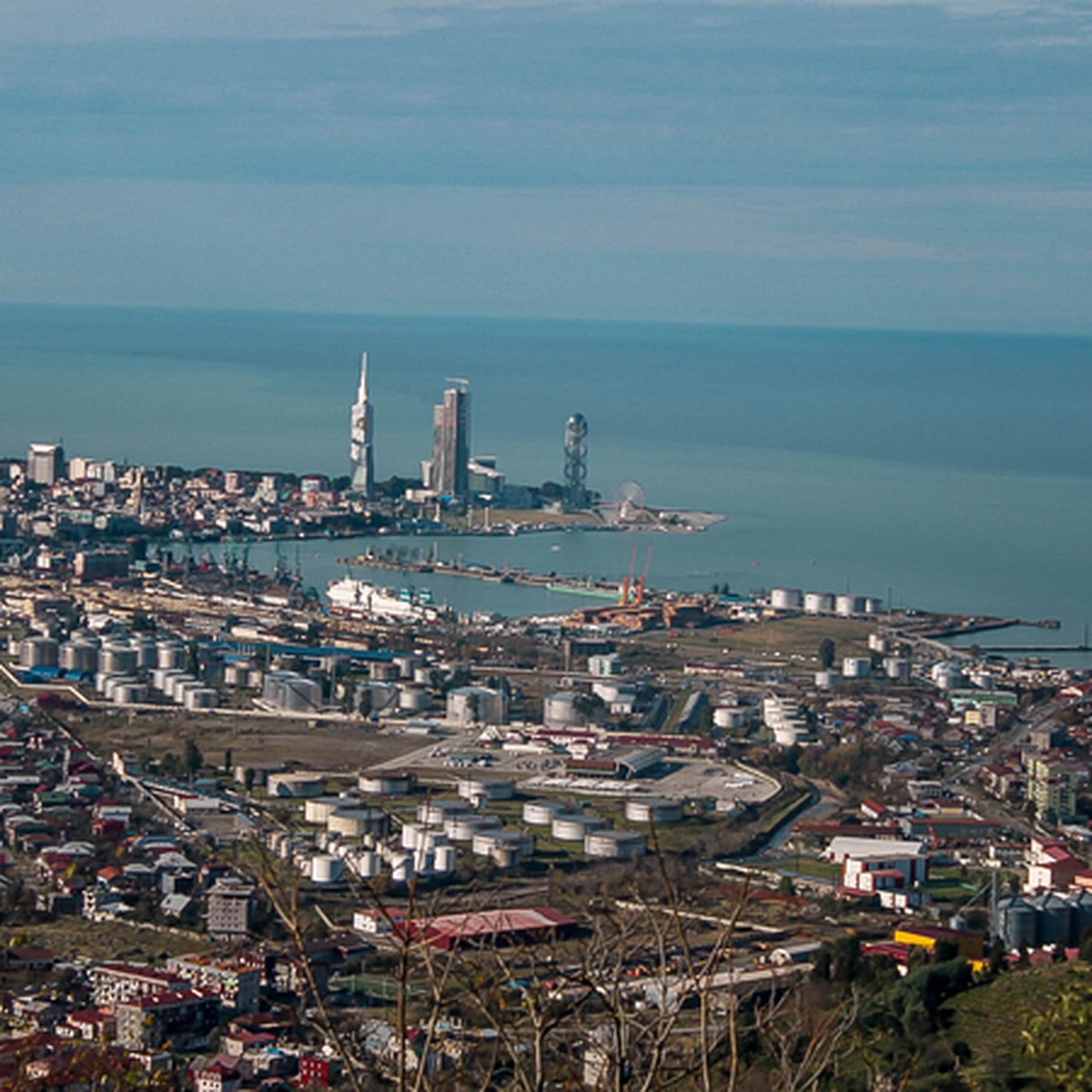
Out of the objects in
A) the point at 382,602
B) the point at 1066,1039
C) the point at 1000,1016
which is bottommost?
the point at 382,602

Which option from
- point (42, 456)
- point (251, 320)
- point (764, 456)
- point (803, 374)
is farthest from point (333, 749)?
→ point (251, 320)

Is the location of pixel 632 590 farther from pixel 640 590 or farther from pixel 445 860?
pixel 445 860

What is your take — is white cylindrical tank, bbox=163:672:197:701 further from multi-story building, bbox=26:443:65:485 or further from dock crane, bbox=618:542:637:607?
multi-story building, bbox=26:443:65:485

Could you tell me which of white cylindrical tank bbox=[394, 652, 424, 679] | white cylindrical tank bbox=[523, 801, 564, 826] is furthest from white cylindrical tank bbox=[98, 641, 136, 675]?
white cylindrical tank bbox=[523, 801, 564, 826]

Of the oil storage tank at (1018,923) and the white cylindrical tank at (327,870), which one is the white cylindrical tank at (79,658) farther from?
the oil storage tank at (1018,923)

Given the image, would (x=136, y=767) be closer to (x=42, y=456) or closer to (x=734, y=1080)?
(x=734, y=1080)

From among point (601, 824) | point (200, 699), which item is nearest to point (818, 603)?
point (200, 699)
